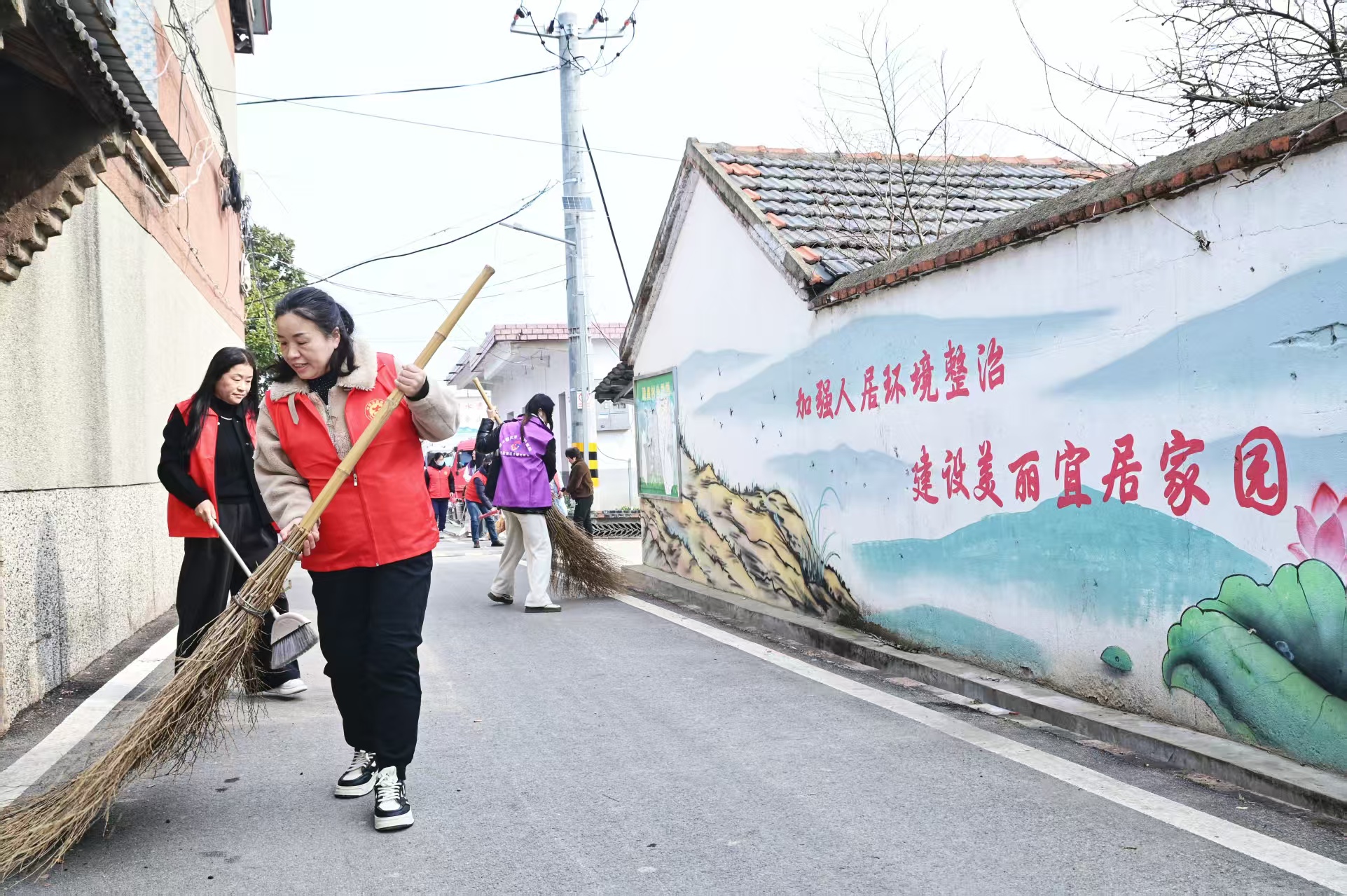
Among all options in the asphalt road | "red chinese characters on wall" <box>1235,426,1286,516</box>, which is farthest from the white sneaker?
"red chinese characters on wall" <box>1235,426,1286,516</box>

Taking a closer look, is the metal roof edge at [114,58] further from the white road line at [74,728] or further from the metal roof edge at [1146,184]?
the metal roof edge at [1146,184]

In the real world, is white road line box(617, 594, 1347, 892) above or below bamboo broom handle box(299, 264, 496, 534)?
below

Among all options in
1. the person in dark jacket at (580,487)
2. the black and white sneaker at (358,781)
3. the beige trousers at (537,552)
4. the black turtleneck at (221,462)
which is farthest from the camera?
the person in dark jacket at (580,487)

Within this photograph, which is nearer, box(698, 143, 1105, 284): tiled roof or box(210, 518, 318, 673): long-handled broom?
box(210, 518, 318, 673): long-handled broom

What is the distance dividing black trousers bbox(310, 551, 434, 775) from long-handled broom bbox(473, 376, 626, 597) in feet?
18.1

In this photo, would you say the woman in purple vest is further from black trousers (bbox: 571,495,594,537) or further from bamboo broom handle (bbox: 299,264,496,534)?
bamboo broom handle (bbox: 299,264,496,534)

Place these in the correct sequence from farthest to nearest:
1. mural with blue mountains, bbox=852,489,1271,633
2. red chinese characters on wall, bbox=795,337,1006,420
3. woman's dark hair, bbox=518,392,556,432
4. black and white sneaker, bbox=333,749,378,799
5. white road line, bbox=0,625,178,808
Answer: woman's dark hair, bbox=518,392,556,432 → red chinese characters on wall, bbox=795,337,1006,420 → mural with blue mountains, bbox=852,489,1271,633 → white road line, bbox=0,625,178,808 → black and white sneaker, bbox=333,749,378,799

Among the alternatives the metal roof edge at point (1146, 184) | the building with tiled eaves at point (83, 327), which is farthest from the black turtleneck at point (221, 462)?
the metal roof edge at point (1146, 184)

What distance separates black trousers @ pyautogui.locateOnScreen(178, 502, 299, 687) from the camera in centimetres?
543

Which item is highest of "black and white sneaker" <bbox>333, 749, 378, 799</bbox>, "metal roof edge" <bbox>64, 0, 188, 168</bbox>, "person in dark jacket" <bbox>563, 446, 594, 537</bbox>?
"metal roof edge" <bbox>64, 0, 188, 168</bbox>

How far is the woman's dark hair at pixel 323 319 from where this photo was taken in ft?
12.3

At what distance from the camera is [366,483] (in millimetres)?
3779

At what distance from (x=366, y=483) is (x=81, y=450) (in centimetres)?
396

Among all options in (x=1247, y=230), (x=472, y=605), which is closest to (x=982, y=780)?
(x=1247, y=230)
